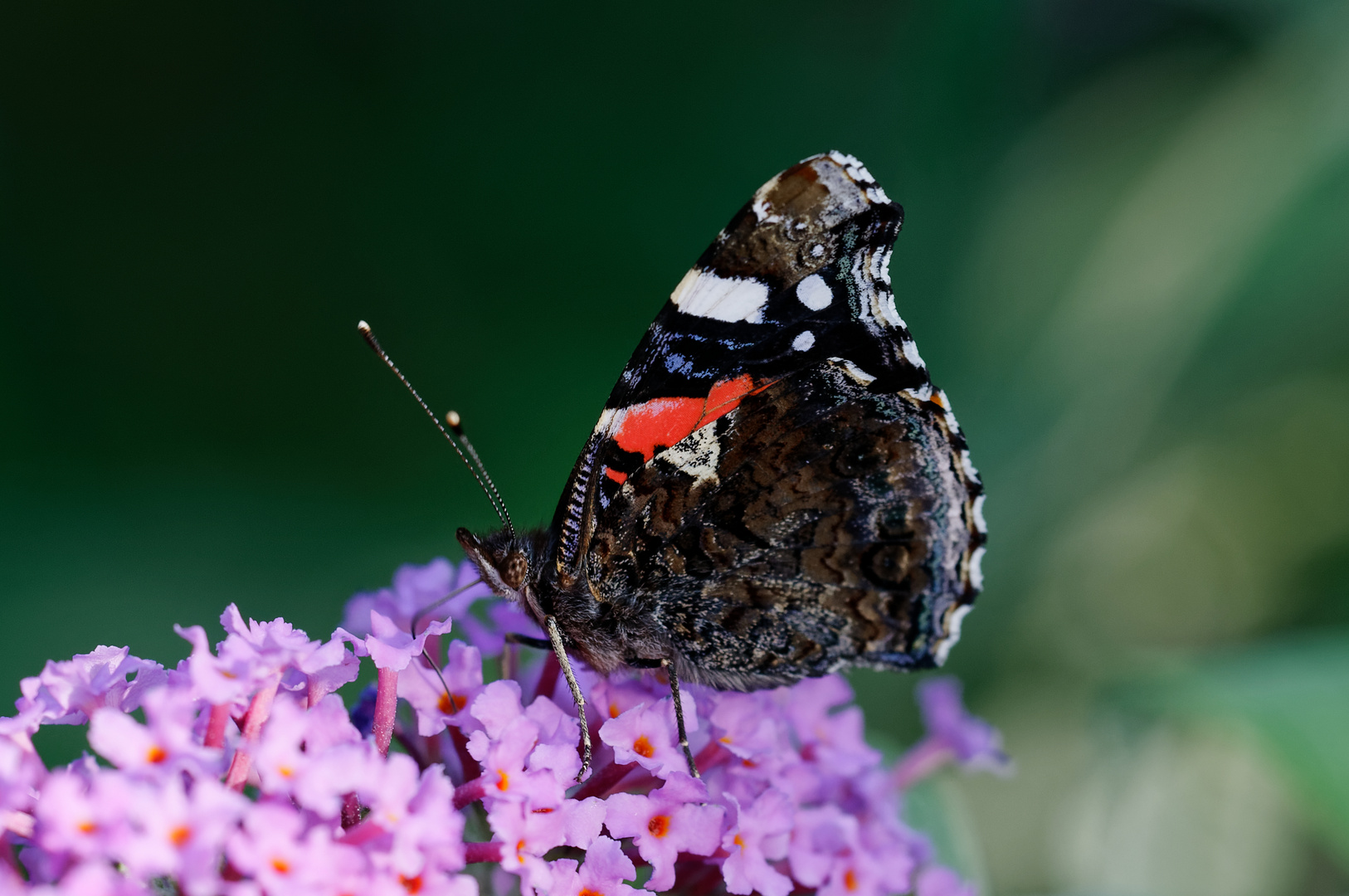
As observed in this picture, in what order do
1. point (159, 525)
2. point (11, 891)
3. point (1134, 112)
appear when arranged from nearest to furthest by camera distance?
point (11, 891) → point (159, 525) → point (1134, 112)

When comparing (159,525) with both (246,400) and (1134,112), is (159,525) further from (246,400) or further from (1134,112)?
(1134,112)

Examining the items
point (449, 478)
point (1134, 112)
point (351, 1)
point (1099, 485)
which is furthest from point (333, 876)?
point (1134, 112)

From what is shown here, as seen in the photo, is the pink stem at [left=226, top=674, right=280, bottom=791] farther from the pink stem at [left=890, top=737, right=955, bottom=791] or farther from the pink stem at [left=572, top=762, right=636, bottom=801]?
the pink stem at [left=890, top=737, right=955, bottom=791]

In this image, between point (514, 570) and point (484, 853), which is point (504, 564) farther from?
point (484, 853)

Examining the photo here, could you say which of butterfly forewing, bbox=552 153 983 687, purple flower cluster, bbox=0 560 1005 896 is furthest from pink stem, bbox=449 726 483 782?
butterfly forewing, bbox=552 153 983 687

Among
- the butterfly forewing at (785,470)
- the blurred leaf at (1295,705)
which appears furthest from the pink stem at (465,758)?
the blurred leaf at (1295,705)

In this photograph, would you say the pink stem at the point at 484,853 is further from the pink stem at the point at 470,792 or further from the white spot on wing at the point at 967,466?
the white spot on wing at the point at 967,466
